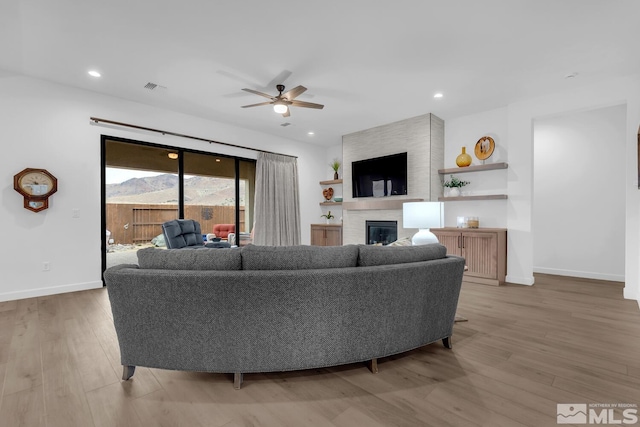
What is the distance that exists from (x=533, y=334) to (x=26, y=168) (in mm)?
5813

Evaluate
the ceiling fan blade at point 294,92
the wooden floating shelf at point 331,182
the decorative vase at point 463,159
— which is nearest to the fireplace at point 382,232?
the wooden floating shelf at point 331,182

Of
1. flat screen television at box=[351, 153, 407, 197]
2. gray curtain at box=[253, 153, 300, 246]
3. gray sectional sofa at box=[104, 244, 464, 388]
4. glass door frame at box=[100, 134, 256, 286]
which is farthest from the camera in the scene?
gray curtain at box=[253, 153, 300, 246]

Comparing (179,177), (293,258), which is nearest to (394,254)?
(293,258)

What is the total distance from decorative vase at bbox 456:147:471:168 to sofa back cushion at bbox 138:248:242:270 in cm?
436

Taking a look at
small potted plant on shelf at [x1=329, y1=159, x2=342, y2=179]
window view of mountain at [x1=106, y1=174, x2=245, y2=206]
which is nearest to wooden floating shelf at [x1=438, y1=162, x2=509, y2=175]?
small potted plant on shelf at [x1=329, y1=159, x2=342, y2=179]

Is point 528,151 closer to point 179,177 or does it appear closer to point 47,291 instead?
point 179,177

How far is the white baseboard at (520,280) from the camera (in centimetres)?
428

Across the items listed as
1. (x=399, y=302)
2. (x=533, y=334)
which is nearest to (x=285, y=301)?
(x=399, y=302)

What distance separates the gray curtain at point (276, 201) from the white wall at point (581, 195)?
15.3 feet

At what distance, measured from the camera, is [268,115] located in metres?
5.01

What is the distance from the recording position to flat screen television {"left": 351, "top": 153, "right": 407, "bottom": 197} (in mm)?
5262

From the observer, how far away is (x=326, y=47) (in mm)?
2969

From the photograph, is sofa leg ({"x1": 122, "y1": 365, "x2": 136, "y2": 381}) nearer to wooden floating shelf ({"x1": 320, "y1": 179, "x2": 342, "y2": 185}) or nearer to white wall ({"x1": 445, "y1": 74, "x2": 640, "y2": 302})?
white wall ({"x1": 445, "y1": 74, "x2": 640, "y2": 302})

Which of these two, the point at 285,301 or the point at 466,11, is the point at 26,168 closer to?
the point at 285,301
